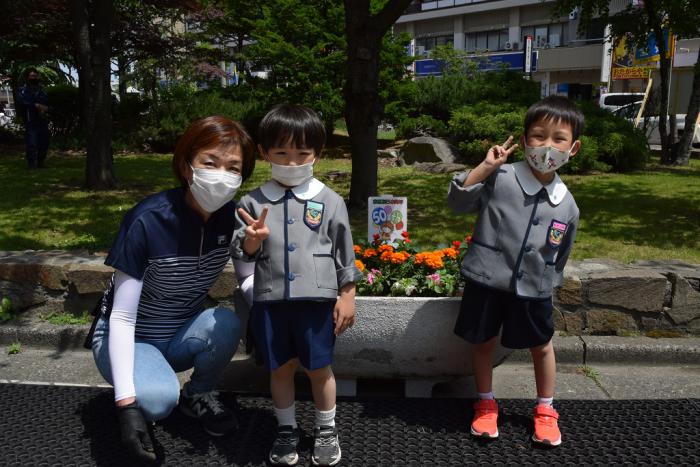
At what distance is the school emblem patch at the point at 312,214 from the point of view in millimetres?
2518

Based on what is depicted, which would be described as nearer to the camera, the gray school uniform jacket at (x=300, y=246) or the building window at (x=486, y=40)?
the gray school uniform jacket at (x=300, y=246)

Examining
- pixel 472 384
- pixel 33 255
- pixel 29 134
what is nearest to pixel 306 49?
pixel 29 134

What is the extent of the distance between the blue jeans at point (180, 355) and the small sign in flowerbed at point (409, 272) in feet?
2.51

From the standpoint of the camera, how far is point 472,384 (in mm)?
3455

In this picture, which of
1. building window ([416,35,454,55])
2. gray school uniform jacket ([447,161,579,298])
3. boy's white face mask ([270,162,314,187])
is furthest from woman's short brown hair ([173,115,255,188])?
building window ([416,35,454,55])

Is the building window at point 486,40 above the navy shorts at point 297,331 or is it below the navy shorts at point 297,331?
above

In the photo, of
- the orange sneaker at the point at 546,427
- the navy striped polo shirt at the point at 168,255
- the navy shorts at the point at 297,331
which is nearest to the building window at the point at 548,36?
the orange sneaker at the point at 546,427

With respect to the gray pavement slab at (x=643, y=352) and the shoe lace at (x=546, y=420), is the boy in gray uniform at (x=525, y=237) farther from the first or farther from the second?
the gray pavement slab at (x=643, y=352)

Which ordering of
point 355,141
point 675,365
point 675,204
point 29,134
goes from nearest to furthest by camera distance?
point 675,365, point 355,141, point 675,204, point 29,134

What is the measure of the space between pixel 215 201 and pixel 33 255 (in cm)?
231

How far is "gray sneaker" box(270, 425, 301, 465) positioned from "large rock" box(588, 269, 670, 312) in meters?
2.02

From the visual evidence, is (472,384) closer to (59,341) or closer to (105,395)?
(105,395)

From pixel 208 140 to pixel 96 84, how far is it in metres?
5.99

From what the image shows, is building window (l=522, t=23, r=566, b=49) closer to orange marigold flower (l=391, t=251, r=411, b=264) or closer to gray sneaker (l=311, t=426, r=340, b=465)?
orange marigold flower (l=391, t=251, r=411, b=264)
